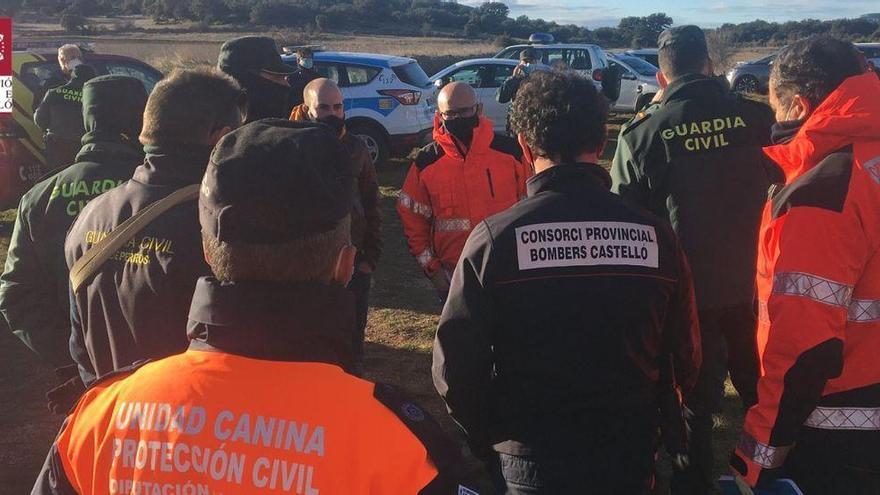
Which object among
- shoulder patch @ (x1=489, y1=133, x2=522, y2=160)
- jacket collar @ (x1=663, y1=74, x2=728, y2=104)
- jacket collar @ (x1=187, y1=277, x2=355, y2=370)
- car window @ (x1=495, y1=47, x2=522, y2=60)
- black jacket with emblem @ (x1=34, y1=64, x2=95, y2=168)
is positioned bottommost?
car window @ (x1=495, y1=47, x2=522, y2=60)

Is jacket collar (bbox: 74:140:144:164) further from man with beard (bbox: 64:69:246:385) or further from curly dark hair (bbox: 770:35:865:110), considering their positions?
curly dark hair (bbox: 770:35:865:110)

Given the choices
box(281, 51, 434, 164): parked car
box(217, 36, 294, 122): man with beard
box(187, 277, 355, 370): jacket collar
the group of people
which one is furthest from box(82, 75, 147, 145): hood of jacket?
box(281, 51, 434, 164): parked car

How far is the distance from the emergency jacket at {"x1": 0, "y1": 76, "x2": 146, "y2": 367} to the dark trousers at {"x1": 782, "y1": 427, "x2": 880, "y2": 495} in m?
2.50

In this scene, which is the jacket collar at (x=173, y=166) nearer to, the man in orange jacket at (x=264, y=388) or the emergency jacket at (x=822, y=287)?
A: the man in orange jacket at (x=264, y=388)

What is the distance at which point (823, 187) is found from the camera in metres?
2.11

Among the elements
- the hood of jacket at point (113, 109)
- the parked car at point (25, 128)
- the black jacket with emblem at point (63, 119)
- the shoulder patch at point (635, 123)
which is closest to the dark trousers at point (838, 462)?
the shoulder patch at point (635, 123)

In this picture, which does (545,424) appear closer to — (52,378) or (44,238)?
(44,238)

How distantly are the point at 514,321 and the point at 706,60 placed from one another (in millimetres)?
2135

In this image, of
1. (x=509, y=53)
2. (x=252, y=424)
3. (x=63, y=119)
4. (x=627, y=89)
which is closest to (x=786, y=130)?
(x=252, y=424)

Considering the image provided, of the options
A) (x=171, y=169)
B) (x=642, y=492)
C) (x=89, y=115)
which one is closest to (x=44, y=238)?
(x=89, y=115)

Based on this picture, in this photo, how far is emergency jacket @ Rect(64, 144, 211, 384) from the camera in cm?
219

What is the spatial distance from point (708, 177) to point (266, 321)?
100 inches

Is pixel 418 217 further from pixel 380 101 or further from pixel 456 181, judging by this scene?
pixel 380 101

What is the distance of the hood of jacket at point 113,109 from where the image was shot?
3.01 meters
